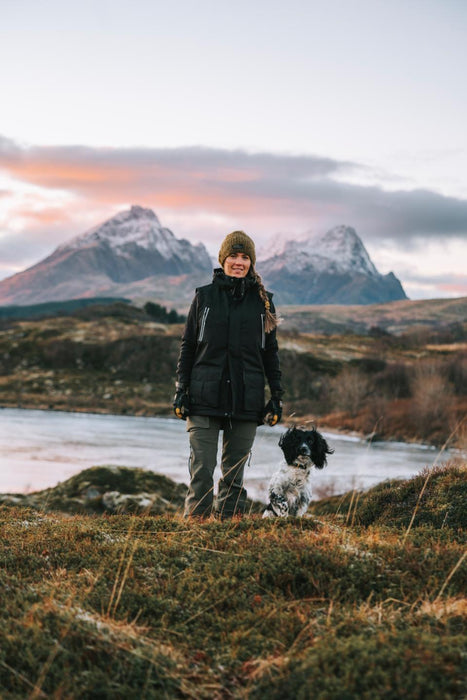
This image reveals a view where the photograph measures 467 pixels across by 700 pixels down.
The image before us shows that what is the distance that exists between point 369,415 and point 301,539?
138ft

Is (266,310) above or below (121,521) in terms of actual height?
above

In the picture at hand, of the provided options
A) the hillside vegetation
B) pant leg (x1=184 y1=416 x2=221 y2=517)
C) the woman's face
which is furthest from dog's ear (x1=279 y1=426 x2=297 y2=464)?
the hillside vegetation

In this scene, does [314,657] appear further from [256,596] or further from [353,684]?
[256,596]

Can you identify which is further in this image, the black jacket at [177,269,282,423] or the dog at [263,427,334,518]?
the dog at [263,427,334,518]

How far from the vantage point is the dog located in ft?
21.8

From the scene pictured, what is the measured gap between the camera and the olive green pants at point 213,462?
6.36m

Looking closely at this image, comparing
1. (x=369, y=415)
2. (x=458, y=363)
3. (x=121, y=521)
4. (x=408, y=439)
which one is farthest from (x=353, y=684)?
(x=458, y=363)

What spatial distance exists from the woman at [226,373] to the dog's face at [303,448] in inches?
21.3

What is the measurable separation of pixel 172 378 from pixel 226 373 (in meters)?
61.8

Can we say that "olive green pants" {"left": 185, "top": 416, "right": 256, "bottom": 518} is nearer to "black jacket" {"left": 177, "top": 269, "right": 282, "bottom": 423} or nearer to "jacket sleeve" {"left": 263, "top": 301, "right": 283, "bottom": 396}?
"black jacket" {"left": 177, "top": 269, "right": 282, "bottom": 423}

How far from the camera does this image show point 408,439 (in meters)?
41.1

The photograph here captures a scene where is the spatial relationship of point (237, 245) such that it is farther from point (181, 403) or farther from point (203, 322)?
point (181, 403)

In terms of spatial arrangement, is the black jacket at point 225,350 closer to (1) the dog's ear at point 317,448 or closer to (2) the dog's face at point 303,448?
(2) the dog's face at point 303,448

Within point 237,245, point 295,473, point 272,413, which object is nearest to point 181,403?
point 272,413
